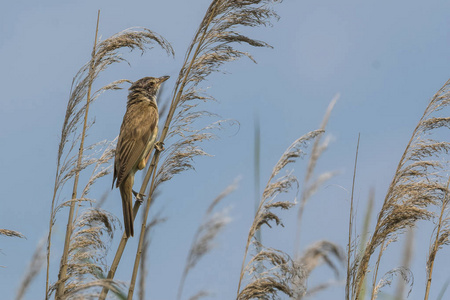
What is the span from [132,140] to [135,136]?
4cm

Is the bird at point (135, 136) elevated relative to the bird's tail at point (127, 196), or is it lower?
elevated

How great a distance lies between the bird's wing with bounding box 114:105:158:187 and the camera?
5000 millimetres

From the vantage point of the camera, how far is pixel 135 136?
5.27 metres

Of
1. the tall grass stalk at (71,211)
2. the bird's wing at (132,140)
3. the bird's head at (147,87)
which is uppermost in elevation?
the bird's head at (147,87)

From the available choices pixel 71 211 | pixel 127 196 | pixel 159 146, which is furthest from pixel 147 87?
pixel 71 211

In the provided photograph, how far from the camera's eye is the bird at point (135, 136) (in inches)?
193

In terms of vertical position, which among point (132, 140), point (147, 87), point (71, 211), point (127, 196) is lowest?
point (71, 211)

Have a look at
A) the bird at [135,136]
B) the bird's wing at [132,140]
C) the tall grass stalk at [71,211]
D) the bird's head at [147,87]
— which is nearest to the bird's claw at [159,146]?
the bird at [135,136]

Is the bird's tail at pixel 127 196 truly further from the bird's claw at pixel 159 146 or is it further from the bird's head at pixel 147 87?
the bird's head at pixel 147 87

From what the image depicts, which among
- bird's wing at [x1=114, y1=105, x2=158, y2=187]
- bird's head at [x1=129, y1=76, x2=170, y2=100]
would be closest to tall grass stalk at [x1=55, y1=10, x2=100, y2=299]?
bird's wing at [x1=114, y1=105, x2=158, y2=187]

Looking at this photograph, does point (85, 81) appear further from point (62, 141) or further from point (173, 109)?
point (173, 109)

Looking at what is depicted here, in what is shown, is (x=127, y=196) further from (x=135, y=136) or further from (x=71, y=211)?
(x=71, y=211)

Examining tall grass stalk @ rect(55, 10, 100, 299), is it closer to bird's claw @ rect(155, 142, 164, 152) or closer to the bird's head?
bird's claw @ rect(155, 142, 164, 152)

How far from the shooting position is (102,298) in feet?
10.3
